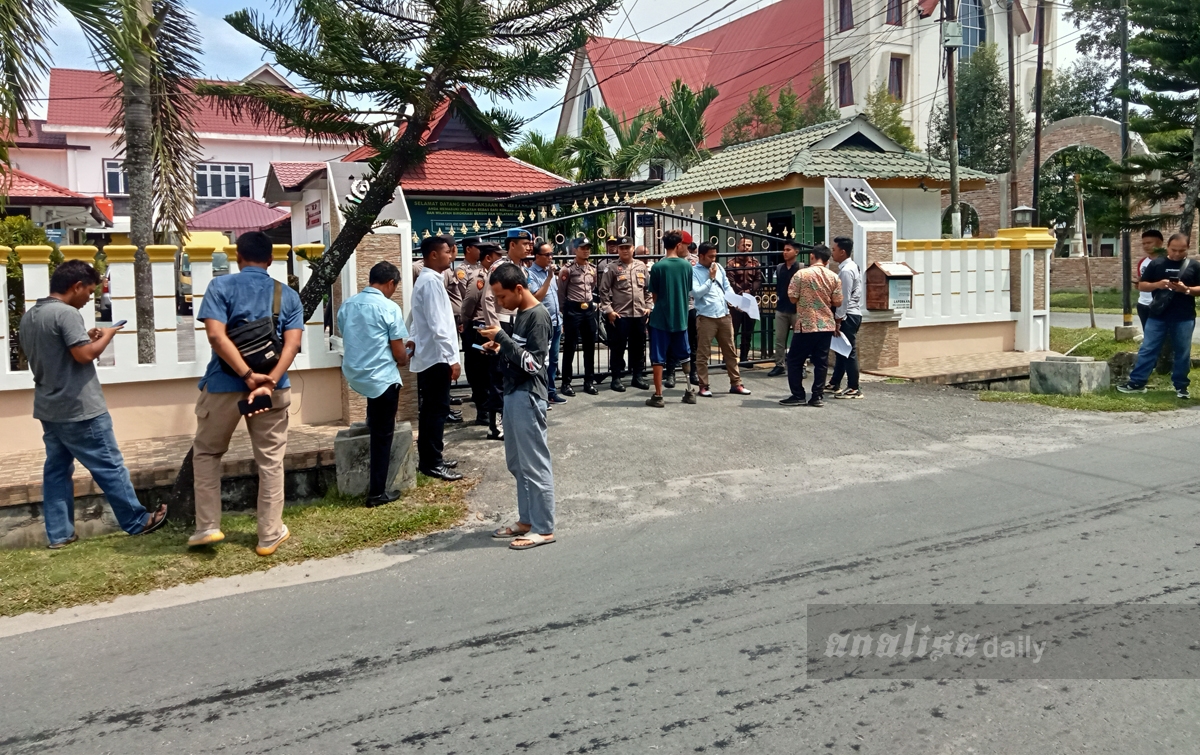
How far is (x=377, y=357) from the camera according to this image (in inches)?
268

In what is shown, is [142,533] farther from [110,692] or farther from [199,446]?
[110,692]

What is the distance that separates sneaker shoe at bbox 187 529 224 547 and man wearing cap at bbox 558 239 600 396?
5300 millimetres

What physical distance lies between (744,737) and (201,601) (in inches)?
132

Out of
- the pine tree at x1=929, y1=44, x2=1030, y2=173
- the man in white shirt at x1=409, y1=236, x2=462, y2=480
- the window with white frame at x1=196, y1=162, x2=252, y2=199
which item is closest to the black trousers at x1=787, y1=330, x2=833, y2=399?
the man in white shirt at x1=409, y1=236, x2=462, y2=480

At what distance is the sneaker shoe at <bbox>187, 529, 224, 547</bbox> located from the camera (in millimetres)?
5945

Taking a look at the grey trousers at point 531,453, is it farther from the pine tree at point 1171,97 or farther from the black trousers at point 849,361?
the pine tree at point 1171,97

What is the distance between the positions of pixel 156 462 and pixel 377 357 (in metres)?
2.23

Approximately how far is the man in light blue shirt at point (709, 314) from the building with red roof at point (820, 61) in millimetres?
27575

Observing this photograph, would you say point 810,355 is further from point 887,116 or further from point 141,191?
point 887,116

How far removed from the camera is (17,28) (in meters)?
5.93

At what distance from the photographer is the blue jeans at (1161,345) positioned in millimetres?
10445

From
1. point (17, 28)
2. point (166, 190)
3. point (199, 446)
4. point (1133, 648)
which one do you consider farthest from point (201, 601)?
point (166, 190)

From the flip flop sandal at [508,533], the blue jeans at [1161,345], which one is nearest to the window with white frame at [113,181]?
the flip flop sandal at [508,533]

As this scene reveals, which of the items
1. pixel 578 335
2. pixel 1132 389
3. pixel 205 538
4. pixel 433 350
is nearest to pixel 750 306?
pixel 578 335
